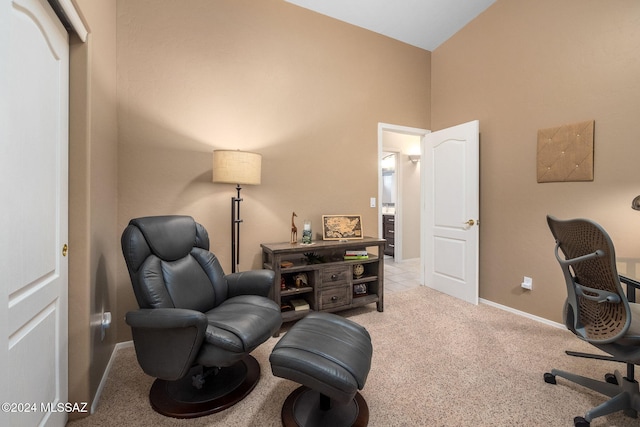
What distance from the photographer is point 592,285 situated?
147 cm

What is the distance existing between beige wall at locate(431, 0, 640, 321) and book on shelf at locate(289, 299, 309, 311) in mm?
2132

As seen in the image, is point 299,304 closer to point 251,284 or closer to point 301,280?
point 301,280

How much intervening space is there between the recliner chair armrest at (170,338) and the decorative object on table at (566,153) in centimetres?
316

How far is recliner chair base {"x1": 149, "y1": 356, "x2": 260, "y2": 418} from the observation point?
1.53 m

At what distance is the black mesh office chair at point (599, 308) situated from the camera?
130cm

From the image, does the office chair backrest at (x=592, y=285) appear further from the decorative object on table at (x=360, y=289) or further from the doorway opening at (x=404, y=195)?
the doorway opening at (x=404, y=195)

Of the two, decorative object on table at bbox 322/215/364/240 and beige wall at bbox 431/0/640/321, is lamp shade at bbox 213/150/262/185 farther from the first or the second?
beige wall at bbox 431/0/640/321

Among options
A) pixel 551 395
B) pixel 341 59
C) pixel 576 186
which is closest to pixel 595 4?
pixel 576 186

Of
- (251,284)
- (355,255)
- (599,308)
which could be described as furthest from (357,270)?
(599,308)

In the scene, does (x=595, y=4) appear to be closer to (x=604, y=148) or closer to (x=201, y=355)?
(x=604, y=148)

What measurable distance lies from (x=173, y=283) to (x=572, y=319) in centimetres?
240

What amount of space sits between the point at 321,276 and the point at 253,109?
5.86ft

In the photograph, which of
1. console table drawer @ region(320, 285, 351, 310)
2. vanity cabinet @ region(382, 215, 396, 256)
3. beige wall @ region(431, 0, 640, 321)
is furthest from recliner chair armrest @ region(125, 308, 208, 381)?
vanity cabinet @ region(382, 215, 396, 256)

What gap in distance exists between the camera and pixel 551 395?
166 cm
